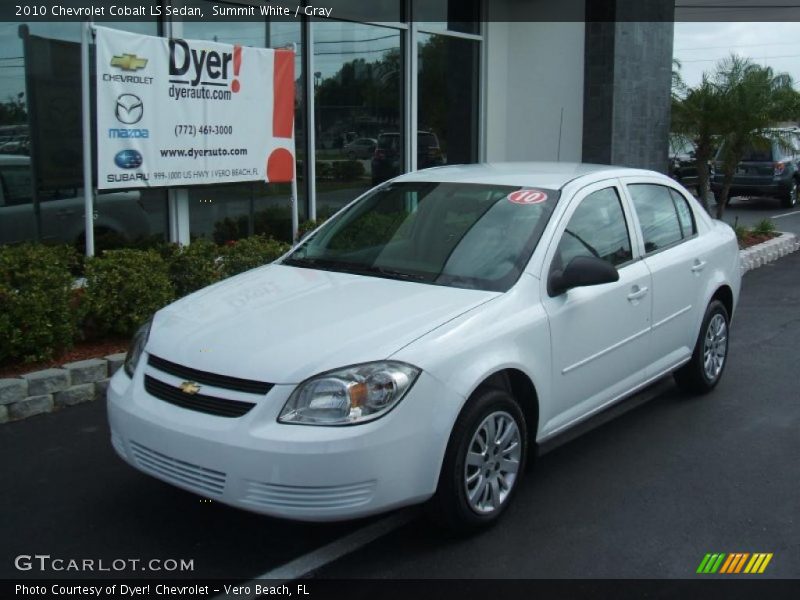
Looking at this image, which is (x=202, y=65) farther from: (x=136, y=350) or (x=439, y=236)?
(x=136, y=350)

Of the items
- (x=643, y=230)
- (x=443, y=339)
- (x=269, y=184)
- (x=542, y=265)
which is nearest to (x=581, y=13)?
(x=269, y=184)

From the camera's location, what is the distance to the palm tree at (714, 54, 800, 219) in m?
12.9

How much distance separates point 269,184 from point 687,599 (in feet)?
23.2

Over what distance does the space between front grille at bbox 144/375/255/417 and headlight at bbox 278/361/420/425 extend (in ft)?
0.68

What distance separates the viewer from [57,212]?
26.7 feet

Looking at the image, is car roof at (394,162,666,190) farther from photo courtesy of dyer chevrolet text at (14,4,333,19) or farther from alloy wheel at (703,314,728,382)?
photo courtesy of dyer chevrolet text at (14,4,333,19)

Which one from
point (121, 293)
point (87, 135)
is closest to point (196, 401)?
point (121, 293)

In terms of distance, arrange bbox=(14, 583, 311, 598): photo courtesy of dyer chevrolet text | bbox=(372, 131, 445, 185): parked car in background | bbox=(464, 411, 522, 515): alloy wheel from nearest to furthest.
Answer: bbox=(14, 583, 311, 598): photo courtesy of dyer chevrolet text
bbox=(464, 411, 522, 515): alloy wheel
bbox=(372, 131, 445, 185): parked car in background

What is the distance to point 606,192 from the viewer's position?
17.8ft

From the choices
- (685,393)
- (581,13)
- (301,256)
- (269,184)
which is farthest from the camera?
(581,13)

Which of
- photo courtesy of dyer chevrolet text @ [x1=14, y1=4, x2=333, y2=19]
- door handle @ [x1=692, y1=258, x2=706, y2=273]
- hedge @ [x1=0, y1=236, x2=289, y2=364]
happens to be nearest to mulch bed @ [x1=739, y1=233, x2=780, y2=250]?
photo courtesy of dyer chevrolet text @ [x1=14, y1=4, x2=333, y2=19]

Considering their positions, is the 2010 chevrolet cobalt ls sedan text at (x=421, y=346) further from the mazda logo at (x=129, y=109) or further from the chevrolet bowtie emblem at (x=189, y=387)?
the mazda logo at (x=129, y=109)

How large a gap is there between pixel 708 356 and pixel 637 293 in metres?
1.46

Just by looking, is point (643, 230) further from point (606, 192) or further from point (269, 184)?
point (269, 184)
